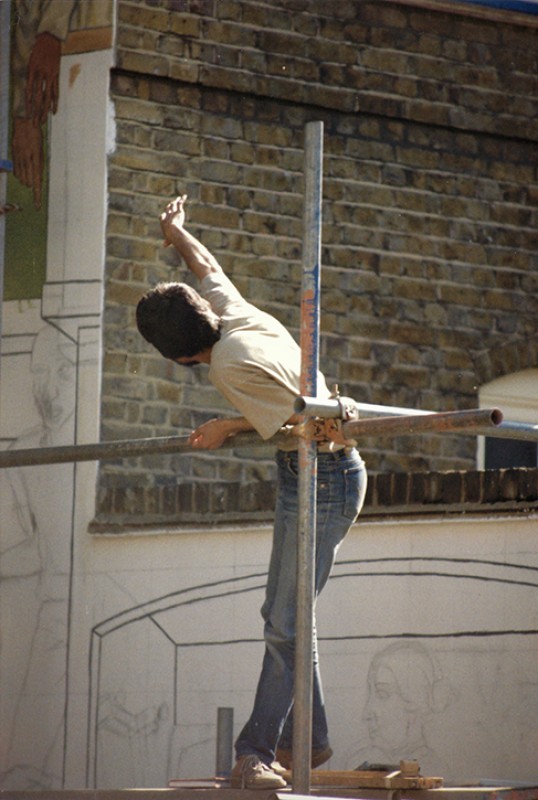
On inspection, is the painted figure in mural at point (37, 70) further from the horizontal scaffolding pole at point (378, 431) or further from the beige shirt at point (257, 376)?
the beige shirt at point (257, 376)

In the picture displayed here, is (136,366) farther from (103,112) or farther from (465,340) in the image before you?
(465,340)

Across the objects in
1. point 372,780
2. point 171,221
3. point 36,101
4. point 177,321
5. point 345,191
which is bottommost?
point 372,780

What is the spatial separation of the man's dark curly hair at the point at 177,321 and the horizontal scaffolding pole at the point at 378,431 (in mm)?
401

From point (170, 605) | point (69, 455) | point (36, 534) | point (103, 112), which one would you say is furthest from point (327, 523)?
point (103, 112)

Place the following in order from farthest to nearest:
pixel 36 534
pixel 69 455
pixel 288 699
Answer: pixel 36 534, pixel 69 455, pixel 288 699

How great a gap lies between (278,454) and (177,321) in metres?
0.64

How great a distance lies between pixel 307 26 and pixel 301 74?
0.32 m

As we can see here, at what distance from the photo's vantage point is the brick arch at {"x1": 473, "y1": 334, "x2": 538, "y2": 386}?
37.8ft

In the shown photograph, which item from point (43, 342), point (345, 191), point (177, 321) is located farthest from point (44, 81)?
point (177, 321)

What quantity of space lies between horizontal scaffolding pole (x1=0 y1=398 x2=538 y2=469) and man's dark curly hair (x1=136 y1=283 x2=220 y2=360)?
0.40 m

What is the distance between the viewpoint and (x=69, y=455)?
7.11 metres

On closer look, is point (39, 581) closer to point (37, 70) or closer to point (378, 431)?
point (37, 70)

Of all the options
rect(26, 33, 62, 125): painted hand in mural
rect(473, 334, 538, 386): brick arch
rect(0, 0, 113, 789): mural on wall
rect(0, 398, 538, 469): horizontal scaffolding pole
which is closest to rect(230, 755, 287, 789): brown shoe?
rect(0, 398, 538, 469): horizontal scaffolding pole

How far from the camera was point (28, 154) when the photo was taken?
34.5 feet
